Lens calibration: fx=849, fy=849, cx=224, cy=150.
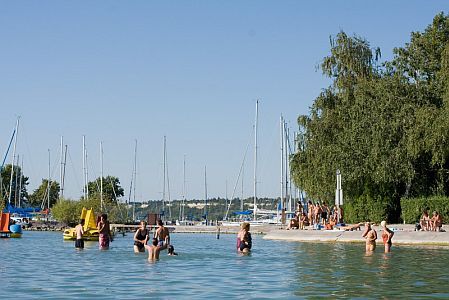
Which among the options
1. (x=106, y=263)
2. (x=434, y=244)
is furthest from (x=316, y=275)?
(x=434, y=244)

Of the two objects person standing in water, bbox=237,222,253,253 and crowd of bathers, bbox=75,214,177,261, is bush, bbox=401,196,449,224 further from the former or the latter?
crowd of bathers, bbox=75,214,177,261

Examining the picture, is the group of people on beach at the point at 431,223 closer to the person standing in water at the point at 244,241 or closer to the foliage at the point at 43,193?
the person standing in water at the point at 244,241

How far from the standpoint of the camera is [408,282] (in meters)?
23.5

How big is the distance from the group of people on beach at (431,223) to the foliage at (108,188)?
221 ft

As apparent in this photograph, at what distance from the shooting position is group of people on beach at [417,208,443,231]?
162ft

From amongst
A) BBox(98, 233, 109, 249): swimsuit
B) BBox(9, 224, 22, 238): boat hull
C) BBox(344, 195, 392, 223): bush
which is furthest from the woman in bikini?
BBox(9, 224, 22, 238): boat hull

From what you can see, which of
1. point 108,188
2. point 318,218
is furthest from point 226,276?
point 108,188

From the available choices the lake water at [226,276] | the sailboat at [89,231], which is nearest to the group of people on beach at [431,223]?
the lake water at [226,276]

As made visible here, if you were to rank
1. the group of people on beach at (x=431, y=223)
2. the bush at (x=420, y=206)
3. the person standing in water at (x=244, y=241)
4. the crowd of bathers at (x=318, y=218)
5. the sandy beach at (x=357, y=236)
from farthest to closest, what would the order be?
the crowd of bathers at (x=318, y=218), the bush at (x=420, y=206), the group of people on beach at (x=431, y=223), the sandy beach at (x=357, y=236), the person standing in water at (x=244, y=241)

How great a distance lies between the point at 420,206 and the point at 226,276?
1328 inches

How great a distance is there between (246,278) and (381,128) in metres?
36.0

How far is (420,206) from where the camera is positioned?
186 ft

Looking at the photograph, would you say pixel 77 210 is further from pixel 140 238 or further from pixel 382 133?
pixel 140 238

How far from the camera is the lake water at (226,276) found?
67.5 ft
